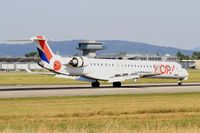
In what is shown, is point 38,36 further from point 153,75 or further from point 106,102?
point 106,102

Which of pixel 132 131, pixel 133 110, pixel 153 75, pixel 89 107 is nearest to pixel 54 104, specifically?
pixel 89 107

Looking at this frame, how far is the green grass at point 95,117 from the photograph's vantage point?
21722mm

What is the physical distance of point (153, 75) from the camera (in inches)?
2469

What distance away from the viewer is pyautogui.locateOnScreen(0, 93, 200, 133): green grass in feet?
71.3

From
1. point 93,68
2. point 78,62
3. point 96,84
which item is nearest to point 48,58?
point 78,62

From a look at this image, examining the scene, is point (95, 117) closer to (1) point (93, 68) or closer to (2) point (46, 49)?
(2) point (46, 49)

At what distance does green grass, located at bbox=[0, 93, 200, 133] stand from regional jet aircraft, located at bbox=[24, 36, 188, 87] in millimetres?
21746

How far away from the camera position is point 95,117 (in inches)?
1082

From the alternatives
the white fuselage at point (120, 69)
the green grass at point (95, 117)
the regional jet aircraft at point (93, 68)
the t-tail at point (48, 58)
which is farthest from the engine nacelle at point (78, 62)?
the green grass at point (95, 117)

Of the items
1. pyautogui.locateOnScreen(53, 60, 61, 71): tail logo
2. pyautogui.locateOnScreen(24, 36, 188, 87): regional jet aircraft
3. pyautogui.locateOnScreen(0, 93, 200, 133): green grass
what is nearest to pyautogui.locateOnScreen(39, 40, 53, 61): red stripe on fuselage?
pyautogui.locateOnScreen(24, 36, 188, 87): regional jet aircraft

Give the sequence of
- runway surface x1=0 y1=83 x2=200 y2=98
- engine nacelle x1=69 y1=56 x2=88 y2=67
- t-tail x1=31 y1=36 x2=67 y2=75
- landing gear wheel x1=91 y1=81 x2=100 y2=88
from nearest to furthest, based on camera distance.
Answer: runway surface x1=0 y1=83 x2=200 y2=98
t-tail x1=31 y1=36 x2=67 y2=75
engine nacelle x1=69 y1=56 x2=88 y2=67
landing gear wheel x1=91 y1=81 x2=100 y2=88

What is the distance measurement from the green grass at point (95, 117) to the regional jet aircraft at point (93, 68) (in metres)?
21.7

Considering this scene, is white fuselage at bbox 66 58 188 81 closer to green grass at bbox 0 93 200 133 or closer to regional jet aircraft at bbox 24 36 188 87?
regional jet aircraft at bbox 24 36 188 87

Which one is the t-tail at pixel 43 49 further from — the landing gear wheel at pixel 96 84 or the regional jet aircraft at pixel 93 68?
the landing gear wheel at pixel 96 84
